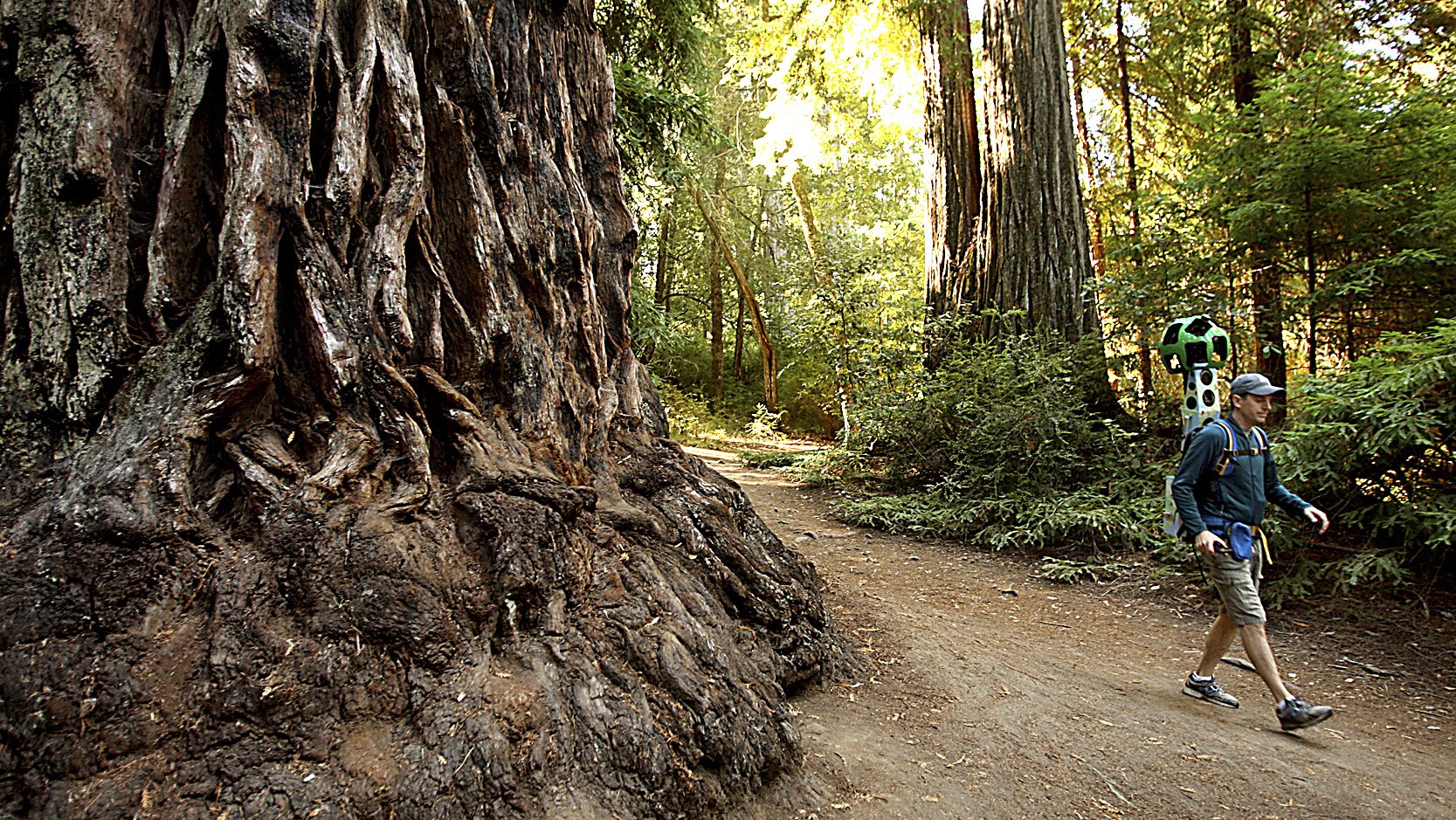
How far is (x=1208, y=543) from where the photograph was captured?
3.99 m

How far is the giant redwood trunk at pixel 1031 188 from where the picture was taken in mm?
9047

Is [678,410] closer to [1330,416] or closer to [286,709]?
[1330,416]

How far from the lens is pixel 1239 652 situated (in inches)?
208

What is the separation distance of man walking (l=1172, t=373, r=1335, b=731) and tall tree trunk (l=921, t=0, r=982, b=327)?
228 inches

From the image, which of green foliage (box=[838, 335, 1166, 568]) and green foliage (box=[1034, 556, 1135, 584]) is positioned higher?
green foliage (box=[838, 335, 1166, 568])

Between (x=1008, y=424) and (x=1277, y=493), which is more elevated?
(x=1008, y=424)

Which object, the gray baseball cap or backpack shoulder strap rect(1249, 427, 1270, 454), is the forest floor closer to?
backpack shoulder strap rect(1249, 427, 1270, 454)

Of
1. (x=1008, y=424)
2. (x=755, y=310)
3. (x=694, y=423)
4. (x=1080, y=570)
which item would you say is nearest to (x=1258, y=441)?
(x=1080, y=570)

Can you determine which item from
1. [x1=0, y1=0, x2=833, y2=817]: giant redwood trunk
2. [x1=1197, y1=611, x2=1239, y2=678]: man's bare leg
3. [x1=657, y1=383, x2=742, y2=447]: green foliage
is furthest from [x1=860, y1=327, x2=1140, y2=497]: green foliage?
[x1=657, y1=383, x2=742, y2=447]: green foliage

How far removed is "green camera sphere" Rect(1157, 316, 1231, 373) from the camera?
4.60 meters

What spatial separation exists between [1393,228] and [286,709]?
8013mm

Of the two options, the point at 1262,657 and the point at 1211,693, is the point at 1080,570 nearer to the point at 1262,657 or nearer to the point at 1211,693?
the point at 1211,693

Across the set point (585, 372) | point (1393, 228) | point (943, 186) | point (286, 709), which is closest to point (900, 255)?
point (943, 186)

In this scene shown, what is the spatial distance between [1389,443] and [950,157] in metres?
6.58
